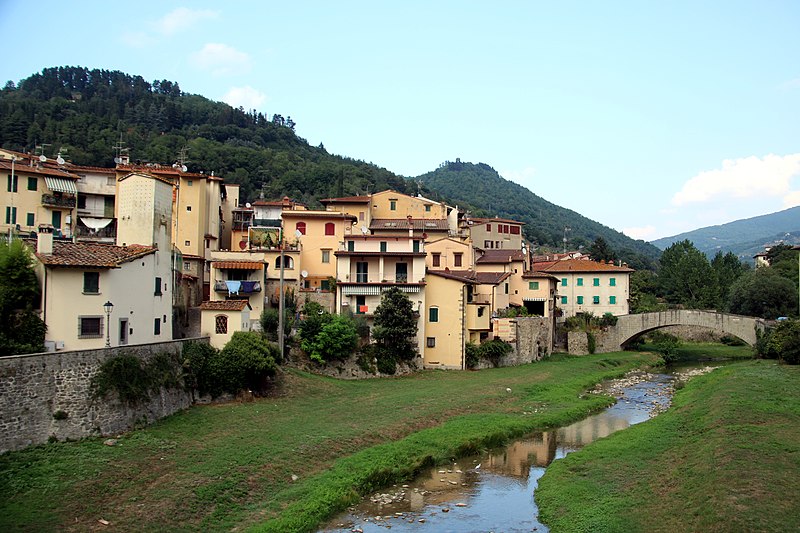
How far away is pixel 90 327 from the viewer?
31688 millimetres

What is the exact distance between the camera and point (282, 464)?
1067 inches

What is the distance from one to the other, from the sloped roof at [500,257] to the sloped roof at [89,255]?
41101 mm

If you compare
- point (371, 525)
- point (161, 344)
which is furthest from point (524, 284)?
point (371, 525)

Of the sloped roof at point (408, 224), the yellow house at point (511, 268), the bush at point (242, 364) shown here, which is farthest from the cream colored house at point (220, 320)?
the yellow house at point (511, 268)

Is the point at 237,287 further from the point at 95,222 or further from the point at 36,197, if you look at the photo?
the point at 36,197

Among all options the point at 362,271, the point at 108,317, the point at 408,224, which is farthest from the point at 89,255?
the point at 408,224

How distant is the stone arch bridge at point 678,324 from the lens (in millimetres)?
72188

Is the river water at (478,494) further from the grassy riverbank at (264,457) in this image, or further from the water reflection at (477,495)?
the grassy riverbank at (264,457)

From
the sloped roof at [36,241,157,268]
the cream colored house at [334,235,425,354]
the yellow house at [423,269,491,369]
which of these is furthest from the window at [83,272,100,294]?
the yellow house at [423,269,491,369]

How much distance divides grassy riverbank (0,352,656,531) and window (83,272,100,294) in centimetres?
684

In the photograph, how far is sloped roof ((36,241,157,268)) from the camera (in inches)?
1217

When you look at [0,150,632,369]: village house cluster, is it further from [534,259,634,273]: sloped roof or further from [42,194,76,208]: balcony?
[534,259,634,273]: sloped roof

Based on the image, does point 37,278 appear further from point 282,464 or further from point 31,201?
point 31,201

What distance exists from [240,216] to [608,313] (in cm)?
4144
